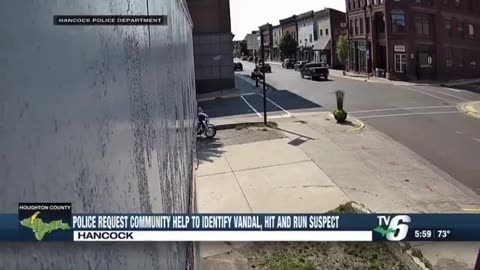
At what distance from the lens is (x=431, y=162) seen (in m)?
14.1

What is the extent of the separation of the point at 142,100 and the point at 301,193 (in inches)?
347

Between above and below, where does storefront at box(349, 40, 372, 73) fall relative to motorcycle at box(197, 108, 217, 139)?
above

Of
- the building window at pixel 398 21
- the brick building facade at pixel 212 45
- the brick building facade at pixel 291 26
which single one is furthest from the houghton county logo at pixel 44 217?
the brick building facade at pixel 291 26

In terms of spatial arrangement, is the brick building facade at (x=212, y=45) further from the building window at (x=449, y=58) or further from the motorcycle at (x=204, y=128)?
the building window at (x=449, y=58)

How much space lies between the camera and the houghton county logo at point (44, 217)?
1.13m

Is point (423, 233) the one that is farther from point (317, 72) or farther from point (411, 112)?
point (317, 72)

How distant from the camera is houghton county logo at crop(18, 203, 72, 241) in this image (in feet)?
3.70

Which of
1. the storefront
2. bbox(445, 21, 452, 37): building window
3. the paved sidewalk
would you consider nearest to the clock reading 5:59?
the paved sidewalk

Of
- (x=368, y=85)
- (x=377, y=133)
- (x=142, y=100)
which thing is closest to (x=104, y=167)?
(x=142, y=100)

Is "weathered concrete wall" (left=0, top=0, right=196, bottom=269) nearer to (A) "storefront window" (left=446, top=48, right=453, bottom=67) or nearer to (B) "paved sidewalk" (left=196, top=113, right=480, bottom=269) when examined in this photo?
(B) "paved sidewalk" (left=196, top=113, right=480, bottom=269)

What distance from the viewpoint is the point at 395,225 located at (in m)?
1.90

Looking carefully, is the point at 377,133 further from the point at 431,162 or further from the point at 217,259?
the point at 217,259

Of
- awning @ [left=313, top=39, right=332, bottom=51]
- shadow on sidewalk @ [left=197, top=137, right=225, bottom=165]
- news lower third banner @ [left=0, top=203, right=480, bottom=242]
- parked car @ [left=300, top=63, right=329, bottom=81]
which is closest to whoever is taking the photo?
news lower third banner @ [left=0, top=203, right=480, bottom=242]

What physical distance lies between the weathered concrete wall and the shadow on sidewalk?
1232 centimetres
